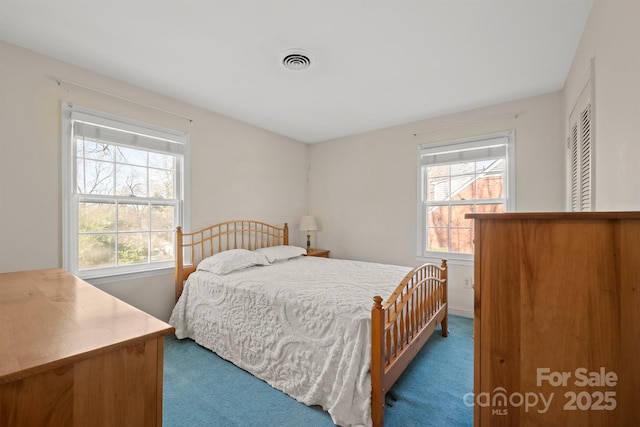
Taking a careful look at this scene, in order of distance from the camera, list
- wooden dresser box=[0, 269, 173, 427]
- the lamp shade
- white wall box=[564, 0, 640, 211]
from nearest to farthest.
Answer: wooden dresser box=[0, 269, 173, 427], white wall box=[564, 0, 640, 211], the lamp shade

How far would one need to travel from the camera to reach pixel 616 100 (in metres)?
1.34

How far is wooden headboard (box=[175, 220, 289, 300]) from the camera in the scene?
3021 millimetres

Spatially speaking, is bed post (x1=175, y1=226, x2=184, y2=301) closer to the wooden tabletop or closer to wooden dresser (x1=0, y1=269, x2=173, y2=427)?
the wooden tabletop

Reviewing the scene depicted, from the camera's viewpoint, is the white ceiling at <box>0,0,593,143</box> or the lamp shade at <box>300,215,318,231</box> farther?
the lamp shade at <box>300,215,318,231</box>

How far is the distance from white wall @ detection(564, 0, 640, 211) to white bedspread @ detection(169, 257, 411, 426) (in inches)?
55.9

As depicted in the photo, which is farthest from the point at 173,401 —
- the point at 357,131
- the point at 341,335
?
the point at 357,131

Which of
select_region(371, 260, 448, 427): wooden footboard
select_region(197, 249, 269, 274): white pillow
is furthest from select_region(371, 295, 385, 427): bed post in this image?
select_region(197, 249, 269, 274): white pillow

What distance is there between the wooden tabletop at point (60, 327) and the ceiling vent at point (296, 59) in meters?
2.00

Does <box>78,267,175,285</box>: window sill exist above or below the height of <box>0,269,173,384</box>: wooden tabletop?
below

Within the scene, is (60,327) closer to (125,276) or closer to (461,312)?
(125,276)

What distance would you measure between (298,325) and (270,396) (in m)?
0.52

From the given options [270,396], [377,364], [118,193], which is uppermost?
[118,193]

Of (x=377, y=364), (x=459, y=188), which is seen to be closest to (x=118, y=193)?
(x=377, y=364)

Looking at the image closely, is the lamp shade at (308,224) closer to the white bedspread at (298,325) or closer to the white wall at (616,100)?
the white bedspread at (298,325)
